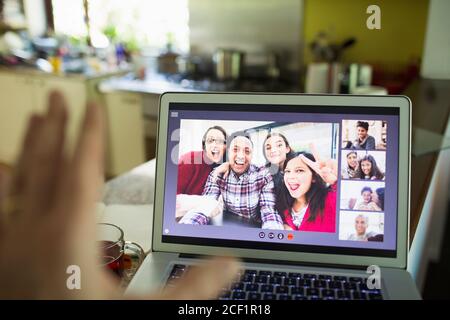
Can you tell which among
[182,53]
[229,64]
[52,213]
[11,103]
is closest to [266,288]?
[52,213]

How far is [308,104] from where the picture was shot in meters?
0.69

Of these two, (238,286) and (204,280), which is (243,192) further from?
(204,280)

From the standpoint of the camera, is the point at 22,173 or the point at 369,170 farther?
the point at 369,170

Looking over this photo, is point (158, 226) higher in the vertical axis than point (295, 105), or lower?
lower

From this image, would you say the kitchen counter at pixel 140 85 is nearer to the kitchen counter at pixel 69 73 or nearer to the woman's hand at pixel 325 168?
the kitchen counter at pixel 69 73

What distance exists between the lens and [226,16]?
2.92 m

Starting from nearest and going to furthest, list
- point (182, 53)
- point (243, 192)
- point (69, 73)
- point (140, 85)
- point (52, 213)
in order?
point (52, 213), point (243, 192), point (140, 85), point (69, 73), point (182, 53)

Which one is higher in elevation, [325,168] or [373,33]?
[373,33]

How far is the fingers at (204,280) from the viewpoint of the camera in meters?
0.34

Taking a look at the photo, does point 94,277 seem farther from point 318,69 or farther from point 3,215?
point 318,69

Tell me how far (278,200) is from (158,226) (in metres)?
0.21

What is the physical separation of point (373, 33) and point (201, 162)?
2.06 metres

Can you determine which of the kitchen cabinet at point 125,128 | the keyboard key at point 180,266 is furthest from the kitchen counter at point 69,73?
the keyboard key at point 180,266
